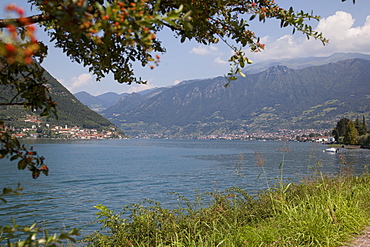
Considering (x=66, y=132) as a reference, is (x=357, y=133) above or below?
below

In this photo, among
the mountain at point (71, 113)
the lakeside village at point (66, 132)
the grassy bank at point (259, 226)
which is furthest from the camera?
the mountain at point (71, 113)

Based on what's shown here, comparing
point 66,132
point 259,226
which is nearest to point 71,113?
point 66,132

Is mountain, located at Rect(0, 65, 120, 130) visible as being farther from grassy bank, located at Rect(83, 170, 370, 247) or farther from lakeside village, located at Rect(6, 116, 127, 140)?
grassy bank, located at Rect(83, 170, 370, 247)

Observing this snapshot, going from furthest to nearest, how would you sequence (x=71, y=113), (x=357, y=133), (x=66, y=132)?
1. (x=71, y=113)
2. (x=66, y=132)
3. (x=357, y=133)

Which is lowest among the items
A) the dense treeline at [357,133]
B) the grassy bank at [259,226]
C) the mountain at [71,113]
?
the dense treeline at [357,133]

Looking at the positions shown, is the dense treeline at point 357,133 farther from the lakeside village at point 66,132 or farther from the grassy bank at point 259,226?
the lakeside village at point 66,132

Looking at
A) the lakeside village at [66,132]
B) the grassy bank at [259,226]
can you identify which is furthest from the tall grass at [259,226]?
the lakeside village at [66,132]

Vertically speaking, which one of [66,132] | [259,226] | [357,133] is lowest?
[357,133]

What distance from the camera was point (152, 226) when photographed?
6.12m

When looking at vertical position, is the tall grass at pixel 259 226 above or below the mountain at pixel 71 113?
below

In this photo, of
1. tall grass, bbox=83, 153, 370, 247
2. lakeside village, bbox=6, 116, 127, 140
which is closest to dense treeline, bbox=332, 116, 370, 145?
tall grass, bbox=83, 153, 370, 247

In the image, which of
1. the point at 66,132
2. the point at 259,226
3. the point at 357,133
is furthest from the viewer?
the point at 66,132

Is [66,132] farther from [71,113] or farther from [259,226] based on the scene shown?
[259,226]

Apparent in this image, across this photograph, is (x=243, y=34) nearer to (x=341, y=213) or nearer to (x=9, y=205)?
(x=341, y=213)
